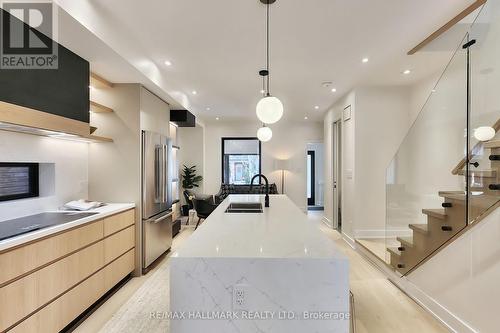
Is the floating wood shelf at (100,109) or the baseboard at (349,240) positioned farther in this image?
the baseboard at (349,240)

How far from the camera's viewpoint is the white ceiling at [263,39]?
2.22 meters

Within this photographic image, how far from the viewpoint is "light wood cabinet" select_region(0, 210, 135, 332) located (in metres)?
1.68

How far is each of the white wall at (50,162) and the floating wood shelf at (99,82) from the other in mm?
806

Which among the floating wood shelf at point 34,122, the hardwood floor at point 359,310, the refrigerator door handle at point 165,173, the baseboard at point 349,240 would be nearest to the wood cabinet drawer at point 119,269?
the hardwood floor at point 359,310

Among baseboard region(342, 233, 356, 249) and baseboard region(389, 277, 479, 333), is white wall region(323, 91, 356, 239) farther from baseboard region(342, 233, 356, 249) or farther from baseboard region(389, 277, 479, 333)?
baseboard region(389, 277, 479, 333)

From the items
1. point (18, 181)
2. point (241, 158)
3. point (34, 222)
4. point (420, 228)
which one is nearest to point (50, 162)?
point (18, 181)

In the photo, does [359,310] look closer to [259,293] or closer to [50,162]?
[259,293]

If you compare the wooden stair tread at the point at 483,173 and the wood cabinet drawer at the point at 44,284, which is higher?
the wooden stair tread at the point at 483,173

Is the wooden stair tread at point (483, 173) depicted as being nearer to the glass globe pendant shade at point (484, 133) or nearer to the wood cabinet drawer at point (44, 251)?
the glass globe pendant shade at point (484, 133)

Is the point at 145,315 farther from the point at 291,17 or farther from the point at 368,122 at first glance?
the point at 368,122

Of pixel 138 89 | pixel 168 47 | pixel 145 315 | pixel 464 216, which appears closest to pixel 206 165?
pixel 138 89

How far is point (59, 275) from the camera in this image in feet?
6.76

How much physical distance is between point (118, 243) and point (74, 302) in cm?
78

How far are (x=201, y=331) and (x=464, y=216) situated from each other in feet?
8.02
